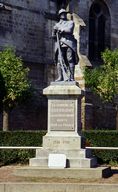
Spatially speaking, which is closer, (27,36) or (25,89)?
(25,89)

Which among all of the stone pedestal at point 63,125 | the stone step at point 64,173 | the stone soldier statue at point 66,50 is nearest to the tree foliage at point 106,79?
the stone soldier statue at point 66,50

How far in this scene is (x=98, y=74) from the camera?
32.1 meters

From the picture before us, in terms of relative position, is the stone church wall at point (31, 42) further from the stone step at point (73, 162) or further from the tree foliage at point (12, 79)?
the stone step at point (73, 162)

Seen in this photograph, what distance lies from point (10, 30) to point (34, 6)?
104 inches

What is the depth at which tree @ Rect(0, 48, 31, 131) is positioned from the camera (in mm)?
28922

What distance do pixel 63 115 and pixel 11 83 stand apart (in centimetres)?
1303

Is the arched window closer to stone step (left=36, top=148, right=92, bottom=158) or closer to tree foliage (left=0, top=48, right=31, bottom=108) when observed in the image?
tree foliage (left=0, top=48, right=31, bottom=108)

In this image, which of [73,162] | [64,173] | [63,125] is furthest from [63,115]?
[64,173]

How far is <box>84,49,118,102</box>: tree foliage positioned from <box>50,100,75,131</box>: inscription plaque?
15076 mm

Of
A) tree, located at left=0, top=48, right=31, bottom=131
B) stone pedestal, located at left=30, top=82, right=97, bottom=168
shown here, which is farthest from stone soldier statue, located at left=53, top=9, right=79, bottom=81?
tree, located at left=0, top=48, right=31, bottom=131

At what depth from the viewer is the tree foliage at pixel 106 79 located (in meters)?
31.6

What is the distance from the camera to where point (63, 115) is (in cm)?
1648

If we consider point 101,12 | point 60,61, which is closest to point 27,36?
point 101,12

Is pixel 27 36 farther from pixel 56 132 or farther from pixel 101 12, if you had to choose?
pixel 56 132
